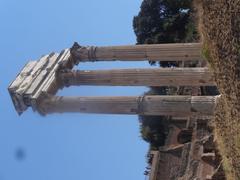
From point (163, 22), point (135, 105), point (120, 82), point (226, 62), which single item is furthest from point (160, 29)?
point (226, 62)

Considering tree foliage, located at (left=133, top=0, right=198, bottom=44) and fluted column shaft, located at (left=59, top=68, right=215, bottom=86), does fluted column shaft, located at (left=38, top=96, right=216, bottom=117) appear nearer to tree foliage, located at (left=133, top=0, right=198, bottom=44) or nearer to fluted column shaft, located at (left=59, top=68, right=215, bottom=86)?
fluted column shaft, located at (left=59, top=68, right=215, bottom=86)

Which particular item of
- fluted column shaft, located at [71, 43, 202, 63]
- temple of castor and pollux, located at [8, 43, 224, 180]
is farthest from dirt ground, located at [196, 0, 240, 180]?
fluted column shaft, located at [71, 43, 202, 63]

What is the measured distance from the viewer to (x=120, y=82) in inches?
829

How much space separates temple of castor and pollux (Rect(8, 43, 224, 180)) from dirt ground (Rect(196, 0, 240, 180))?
1864 mm

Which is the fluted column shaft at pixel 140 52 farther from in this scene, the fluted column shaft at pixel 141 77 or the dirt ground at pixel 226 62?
the dirt ground at pixel 226 62

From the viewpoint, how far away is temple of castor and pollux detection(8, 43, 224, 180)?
19.0 m

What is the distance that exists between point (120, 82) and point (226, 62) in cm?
665

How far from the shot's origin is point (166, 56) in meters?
21.2

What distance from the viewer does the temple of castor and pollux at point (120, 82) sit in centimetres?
1902

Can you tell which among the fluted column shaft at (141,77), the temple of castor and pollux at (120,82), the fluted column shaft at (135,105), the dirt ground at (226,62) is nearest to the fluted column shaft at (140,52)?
the temple of castor and pollux at (120,82)

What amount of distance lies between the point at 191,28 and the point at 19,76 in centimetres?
1749

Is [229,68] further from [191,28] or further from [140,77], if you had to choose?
[191,28]

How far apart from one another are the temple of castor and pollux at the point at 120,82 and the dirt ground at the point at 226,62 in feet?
6.11

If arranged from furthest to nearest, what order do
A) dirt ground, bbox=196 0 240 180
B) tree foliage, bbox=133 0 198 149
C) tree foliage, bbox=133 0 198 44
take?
1. tree foliage, bbox=133 0 198 44
2. tree foliage, bbox=133 0 198 149
3. dirt ground, bbox=196 0 240 180
